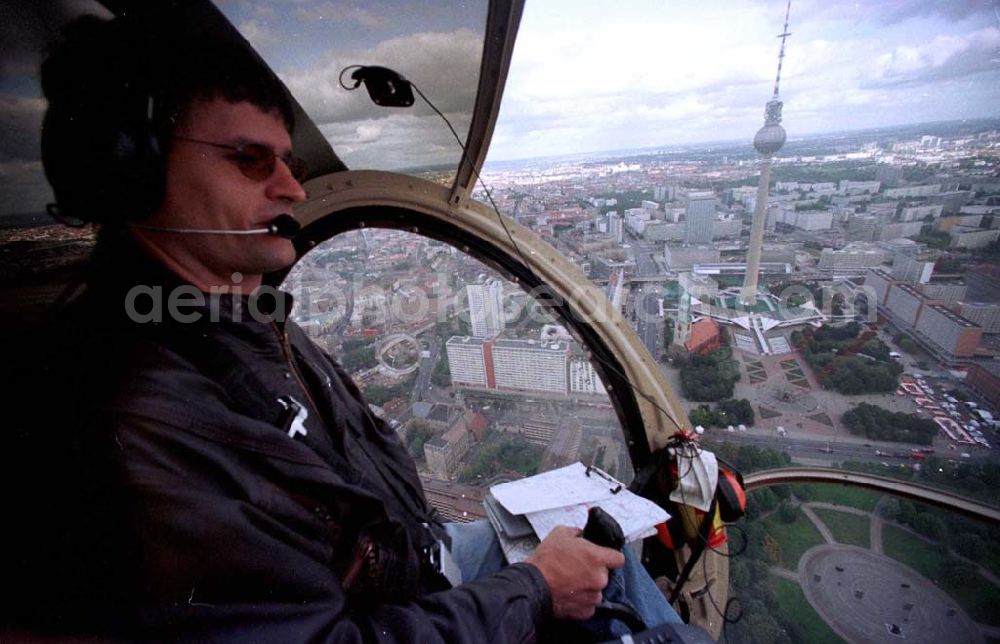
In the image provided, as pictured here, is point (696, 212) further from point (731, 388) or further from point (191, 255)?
→ point (191, 255)

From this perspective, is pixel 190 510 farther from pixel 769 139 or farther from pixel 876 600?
pixel 876 600

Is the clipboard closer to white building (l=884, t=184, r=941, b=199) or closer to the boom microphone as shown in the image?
the boom microphone

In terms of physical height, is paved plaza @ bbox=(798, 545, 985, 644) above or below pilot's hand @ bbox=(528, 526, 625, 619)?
below

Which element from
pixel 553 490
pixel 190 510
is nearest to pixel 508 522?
→ pixel 553 490

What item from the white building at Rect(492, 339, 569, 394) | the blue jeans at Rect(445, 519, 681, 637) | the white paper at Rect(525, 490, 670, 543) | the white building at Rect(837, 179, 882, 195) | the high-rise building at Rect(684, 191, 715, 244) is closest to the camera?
the blue jeans at Rect(445, 519, 681, 637)

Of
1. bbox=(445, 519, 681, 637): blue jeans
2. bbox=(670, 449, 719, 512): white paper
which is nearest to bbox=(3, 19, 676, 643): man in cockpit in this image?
bbox=(445, 519, 681, 637): blue jeans

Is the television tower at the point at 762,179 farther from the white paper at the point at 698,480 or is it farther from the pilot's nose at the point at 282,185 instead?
the pilot's nose at the point at 282,185

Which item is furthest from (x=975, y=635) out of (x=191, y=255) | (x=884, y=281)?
(x=191, y=255)
